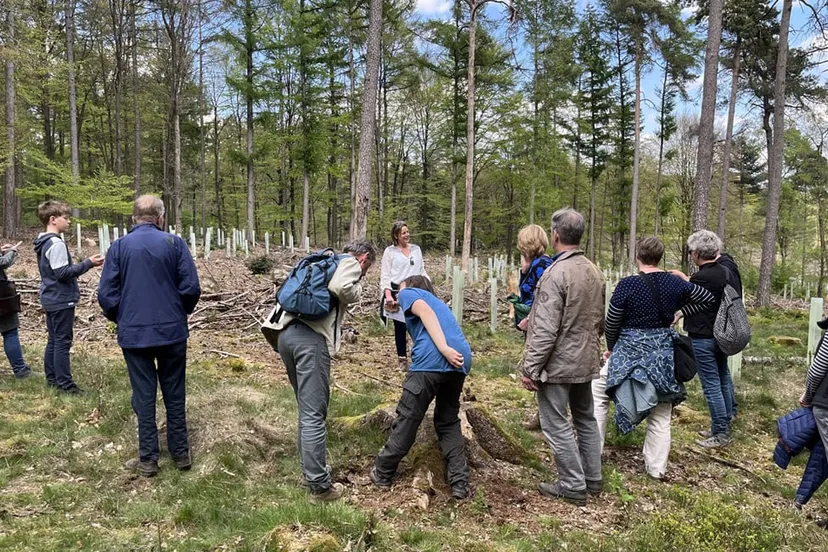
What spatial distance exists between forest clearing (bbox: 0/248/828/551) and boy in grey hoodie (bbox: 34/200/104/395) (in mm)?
403

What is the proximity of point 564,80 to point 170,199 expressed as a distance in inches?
869

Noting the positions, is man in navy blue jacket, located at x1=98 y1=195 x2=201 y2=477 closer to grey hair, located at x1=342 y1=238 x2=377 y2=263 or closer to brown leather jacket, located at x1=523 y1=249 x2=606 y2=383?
grey hair, located at x1=342 y1=238 x2=377 y2=263

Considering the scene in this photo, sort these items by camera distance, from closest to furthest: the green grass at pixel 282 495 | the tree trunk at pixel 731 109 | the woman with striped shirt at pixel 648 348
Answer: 1. the green grass at pixel 282 495
2. the woman with striped shirt at pixel 648 348
3. the tree trunk at pixel 731 109

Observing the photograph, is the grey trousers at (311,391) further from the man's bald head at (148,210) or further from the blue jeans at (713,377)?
the blue jeans at (713,377)

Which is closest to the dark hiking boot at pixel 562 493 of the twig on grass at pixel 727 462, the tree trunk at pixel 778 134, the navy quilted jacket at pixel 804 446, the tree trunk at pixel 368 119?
the navy quilted jacket at pixel 804 446

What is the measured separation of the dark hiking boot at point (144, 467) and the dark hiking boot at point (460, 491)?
218 centimetres

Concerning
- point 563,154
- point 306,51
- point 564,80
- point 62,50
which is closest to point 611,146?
point 563,154

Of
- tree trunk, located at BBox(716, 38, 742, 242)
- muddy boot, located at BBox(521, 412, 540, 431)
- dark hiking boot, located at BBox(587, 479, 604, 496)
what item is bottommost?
muddy boot, located at BBox(521, 412, 540, 431)

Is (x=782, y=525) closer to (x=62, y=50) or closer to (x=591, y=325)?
(x=591, y=325)

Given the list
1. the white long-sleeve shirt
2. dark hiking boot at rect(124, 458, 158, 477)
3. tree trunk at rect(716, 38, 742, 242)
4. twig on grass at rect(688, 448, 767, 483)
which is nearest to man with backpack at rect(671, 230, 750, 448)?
twig on grass at rect(688, 448, 767, 483)

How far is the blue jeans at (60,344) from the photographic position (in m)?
5.06

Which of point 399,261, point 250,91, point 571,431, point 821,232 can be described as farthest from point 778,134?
point 250,91

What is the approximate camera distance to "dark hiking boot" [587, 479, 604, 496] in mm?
3562

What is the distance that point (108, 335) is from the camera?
316 inches
